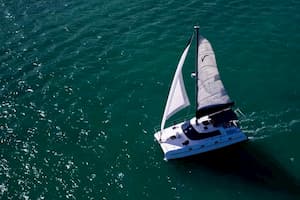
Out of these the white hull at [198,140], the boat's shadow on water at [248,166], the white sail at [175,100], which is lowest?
the boat's shadow on water at [248,166]

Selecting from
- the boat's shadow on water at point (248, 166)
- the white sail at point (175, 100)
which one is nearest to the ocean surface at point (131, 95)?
the boat's shadow on water at point (248, 166)

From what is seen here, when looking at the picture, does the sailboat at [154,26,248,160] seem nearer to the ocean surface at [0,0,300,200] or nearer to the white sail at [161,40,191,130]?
the white sail at [161,40,191,130]

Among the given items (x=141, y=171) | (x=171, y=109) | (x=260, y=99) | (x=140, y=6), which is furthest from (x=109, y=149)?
(x=140, y=6)

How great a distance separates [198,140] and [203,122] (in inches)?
116

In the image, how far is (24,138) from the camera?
5922 centimetres

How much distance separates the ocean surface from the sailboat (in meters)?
1.84

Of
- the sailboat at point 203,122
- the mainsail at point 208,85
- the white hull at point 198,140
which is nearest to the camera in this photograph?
the mainsail at point 208,85

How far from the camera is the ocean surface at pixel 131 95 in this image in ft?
174

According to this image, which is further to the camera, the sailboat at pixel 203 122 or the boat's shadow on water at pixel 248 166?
the sailboat at pixel 203 122

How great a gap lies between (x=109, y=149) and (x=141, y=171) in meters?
5.92

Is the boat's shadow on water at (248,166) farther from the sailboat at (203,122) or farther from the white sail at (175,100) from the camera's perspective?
the white sail at (175,100)

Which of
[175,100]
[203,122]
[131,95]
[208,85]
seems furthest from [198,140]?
[131,95]

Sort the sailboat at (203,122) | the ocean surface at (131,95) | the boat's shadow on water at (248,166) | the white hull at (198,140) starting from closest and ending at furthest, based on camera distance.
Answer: the boat's shadow on water at (248,166), the ocean surface at (131,95), the sailboat at (203,122), the white hull at (198,140)

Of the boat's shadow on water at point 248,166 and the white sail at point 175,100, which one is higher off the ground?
the white sail at point 175,100
